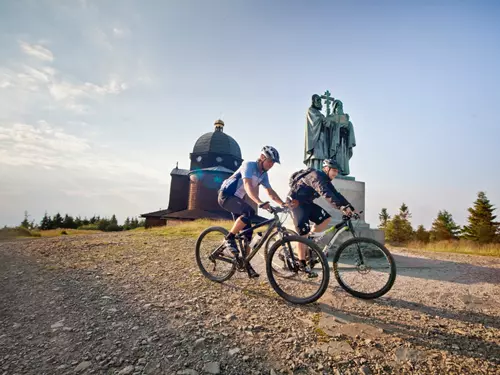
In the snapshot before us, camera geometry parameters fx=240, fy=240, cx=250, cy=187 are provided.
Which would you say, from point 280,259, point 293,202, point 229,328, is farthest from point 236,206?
point 229,328

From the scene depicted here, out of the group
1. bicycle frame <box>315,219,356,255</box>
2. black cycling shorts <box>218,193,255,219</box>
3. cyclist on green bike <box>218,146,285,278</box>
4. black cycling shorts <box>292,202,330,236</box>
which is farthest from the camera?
black cycling shorts <box>292,202,330,236</box>

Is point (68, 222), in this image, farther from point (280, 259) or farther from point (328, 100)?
point (280, 259)

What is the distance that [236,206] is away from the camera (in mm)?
4473

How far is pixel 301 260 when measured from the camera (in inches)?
154

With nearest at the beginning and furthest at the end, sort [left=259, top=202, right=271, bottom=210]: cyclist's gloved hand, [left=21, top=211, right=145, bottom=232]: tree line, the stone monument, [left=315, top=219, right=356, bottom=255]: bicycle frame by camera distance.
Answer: [left=259, top=202, right=271, bottom=210]: cyclist's gloved hand < [left=315, top=219, right=356, bottom=255]: bicycle frame < the stone monument < [left=21, top=211, right=145, bottom=232]: tree line

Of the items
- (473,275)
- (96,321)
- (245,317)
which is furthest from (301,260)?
(473,275)

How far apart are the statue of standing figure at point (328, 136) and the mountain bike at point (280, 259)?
5341 mm

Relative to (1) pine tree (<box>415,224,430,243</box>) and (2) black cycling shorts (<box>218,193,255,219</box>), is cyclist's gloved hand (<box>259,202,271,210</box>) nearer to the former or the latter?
(2) black cycling shorts (<box>218,193,255,219</box>)

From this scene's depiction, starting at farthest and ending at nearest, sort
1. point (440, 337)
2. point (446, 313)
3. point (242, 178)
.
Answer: point (242, 178), point (446, 313), point (440, 337)

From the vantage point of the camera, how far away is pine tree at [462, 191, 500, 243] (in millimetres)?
33000

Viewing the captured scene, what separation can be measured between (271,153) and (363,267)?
250 cm

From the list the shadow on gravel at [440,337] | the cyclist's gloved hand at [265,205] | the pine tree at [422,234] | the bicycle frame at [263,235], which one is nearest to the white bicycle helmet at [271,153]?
the cyclist's gloved hand at [265,205]

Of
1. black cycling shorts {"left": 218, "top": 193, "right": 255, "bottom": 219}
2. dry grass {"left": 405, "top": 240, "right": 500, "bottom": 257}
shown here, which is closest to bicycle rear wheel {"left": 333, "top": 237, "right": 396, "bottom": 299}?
black cycling shorts {"left": 218, "top": 193, "right": 255, "bottom": 219}

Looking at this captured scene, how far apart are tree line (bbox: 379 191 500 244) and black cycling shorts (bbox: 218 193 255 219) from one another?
29443mm
